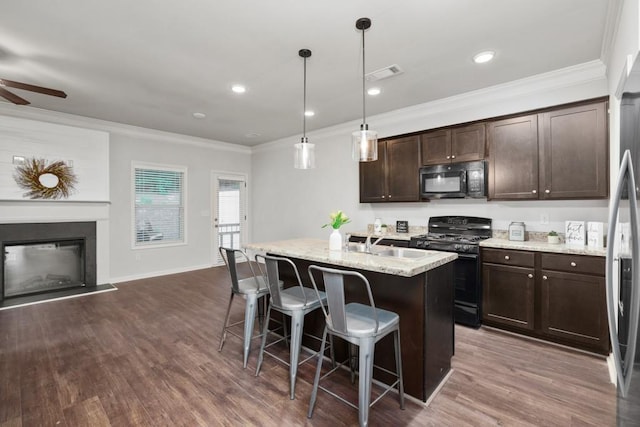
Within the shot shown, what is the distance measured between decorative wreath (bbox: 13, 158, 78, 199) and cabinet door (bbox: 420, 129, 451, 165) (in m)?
5.25

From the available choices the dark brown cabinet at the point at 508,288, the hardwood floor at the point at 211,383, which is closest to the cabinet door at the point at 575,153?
the dark brown cabinet at the point at 508,288

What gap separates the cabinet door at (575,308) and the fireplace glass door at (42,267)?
6.33 metres

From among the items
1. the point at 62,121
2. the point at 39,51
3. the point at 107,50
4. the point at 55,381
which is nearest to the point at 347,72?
the point at 107,50

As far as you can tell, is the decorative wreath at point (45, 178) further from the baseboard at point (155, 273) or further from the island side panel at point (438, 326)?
the island side panel at point (438, 326)

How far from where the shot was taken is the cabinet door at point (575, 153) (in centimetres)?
284

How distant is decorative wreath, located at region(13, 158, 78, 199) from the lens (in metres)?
4.31

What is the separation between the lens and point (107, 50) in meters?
2.77

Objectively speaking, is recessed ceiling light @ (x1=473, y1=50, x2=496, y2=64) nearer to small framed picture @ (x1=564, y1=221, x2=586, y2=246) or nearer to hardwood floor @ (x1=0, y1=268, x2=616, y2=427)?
small framed picture @ (x1=564, y1=221, x2=586, y2=246)

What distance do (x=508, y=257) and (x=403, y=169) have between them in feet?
5.78

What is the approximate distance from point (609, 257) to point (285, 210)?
549cm

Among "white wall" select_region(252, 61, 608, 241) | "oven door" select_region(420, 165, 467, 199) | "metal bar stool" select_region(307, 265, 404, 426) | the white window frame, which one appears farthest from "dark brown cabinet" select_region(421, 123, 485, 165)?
the white window frame

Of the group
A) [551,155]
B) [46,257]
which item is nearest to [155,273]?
[46,257]

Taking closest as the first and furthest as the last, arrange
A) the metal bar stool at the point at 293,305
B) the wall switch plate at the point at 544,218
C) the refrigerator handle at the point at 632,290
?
the refrigerator handle at the point at 632,290, the metal bar stool at the point at 293,305, the wall switch plate at the point at 544,218

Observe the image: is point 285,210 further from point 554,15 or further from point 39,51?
point 554,15
